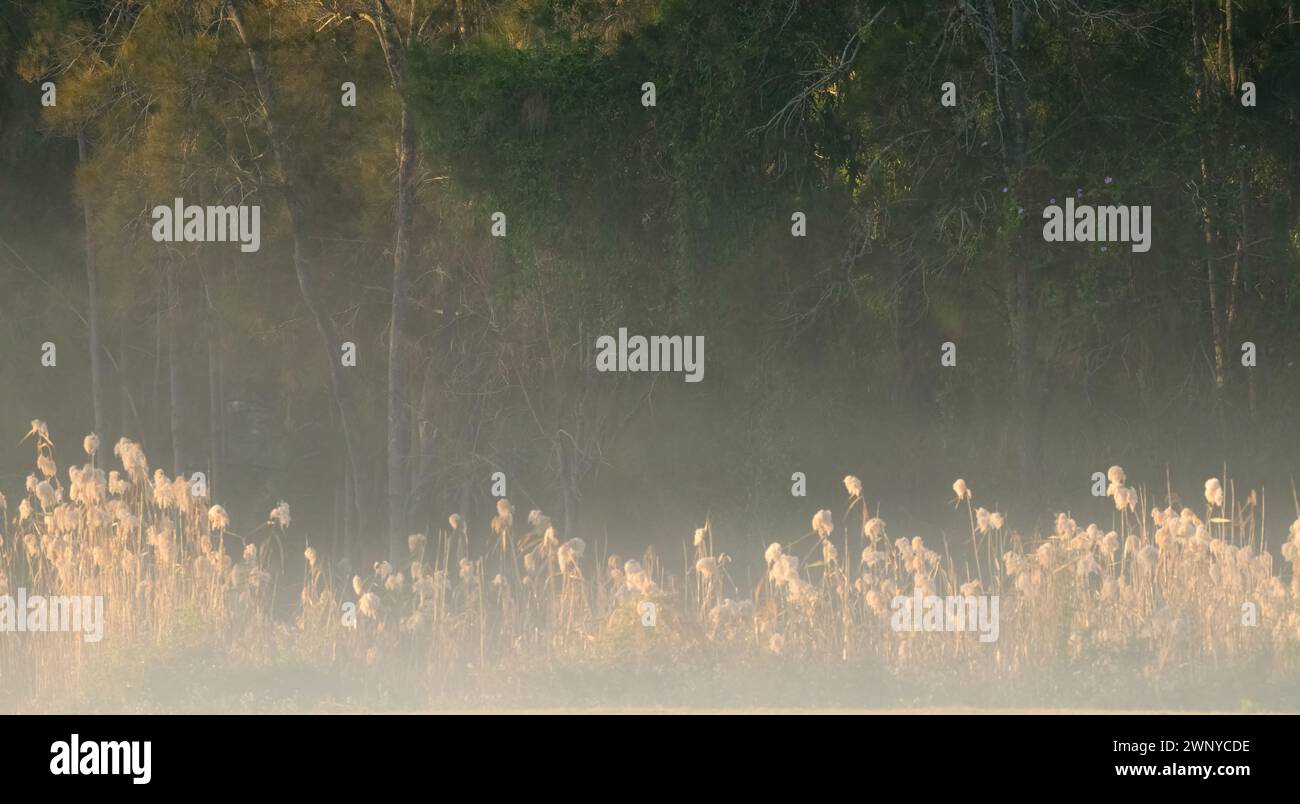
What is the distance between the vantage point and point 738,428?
18016 millimetres

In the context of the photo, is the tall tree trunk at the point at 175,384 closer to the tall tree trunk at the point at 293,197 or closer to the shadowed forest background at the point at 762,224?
the shadowed forest background at the point at 762,224

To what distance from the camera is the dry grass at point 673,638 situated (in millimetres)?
9375

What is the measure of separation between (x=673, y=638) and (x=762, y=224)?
25.5 ft

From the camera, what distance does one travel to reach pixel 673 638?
31.7 ft

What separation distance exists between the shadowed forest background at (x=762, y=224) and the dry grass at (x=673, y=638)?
6734 millimetres

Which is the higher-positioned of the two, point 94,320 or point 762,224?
point 94,320

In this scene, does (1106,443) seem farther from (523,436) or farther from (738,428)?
(523,436)

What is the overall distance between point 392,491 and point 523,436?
1594 millimetres

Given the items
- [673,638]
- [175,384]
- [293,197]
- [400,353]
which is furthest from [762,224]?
[175,384]

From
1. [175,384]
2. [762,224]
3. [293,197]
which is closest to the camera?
[762,224]

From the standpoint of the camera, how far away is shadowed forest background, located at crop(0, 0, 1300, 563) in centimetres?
1647

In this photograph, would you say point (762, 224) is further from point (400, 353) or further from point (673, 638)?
point (673, 638)

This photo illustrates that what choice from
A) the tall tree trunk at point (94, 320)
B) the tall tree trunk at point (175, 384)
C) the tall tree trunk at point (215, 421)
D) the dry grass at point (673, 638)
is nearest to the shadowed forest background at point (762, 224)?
the tall tree trunk at point (175, 384)

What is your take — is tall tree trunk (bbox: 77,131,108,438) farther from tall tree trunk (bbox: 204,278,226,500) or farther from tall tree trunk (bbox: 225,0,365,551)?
tall tree trunk (bbox: 225,0,365,551)
